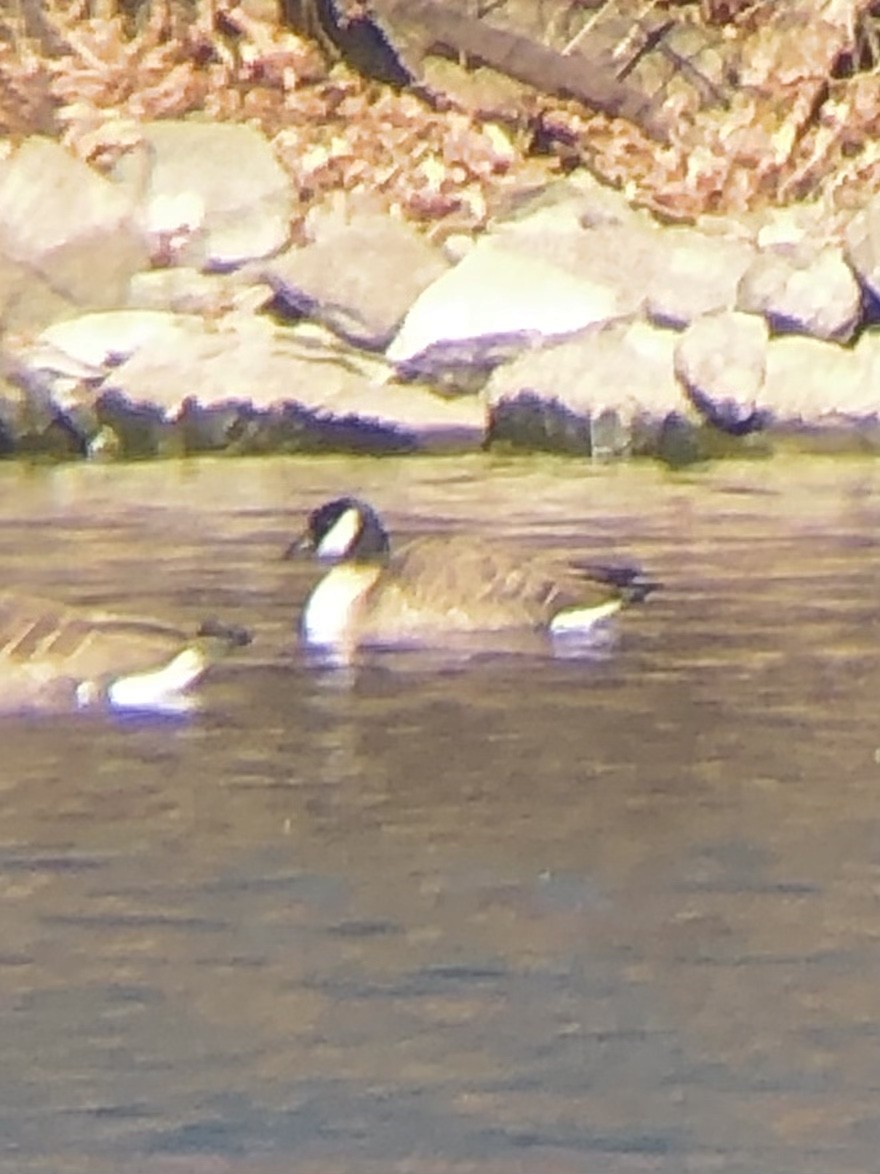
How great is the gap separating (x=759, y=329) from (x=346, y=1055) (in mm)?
1848

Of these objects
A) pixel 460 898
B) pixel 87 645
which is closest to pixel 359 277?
pixel 87 645

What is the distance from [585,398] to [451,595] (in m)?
0.80

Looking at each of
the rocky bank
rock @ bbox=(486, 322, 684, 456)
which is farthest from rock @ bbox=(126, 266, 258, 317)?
rock @ bbox=(486, 322, 684, 456)

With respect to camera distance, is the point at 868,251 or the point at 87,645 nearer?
the point at 87,645

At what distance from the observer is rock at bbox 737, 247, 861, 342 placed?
305 cm

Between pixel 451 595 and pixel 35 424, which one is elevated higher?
pixel 451 595

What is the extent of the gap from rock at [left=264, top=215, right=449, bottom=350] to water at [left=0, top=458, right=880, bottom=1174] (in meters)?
0.81

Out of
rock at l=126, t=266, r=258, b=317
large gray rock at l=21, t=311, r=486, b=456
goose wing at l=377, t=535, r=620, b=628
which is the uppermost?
goose wing at l=377, t=535, r=620, b=628

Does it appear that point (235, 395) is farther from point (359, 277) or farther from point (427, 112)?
point (427, 112)

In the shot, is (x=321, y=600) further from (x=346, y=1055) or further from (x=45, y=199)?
(x=45, y=199)

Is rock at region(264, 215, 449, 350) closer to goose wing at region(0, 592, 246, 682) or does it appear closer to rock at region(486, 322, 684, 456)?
rock at region(486, 322, 684, 456)

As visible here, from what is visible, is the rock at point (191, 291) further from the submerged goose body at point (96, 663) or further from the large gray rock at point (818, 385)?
the submerged goose body at point (96, 663)

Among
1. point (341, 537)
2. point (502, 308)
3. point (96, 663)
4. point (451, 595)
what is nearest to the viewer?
point (96, 663)

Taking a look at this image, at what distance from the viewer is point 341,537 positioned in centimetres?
221
